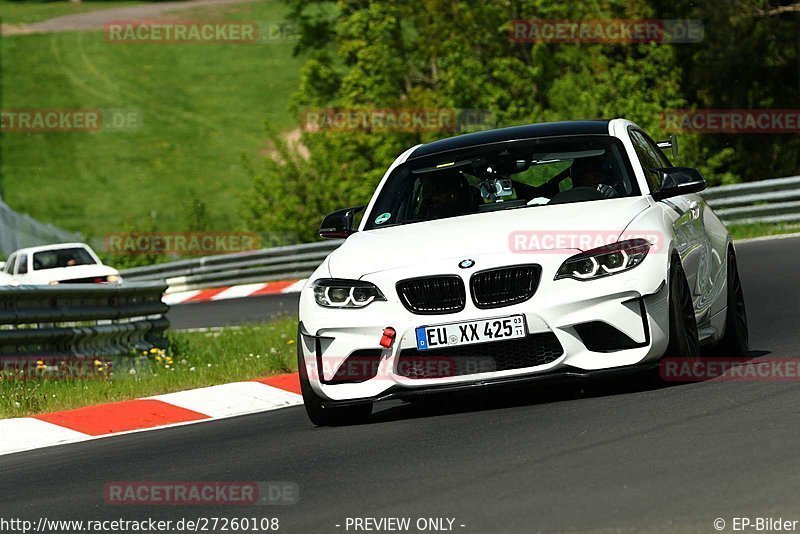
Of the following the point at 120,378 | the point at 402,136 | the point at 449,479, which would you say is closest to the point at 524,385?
the point at 449,479

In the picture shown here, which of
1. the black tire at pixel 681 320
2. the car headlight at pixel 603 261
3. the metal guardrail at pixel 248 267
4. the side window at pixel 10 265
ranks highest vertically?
the car headlight at pixel 603 261

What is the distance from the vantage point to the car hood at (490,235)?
809 centimetres

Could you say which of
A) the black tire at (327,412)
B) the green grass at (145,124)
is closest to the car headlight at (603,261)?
the black tire at (327,412)

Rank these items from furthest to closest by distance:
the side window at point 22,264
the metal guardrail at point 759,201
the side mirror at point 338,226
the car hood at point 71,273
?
the side window at point 22,264 < the car hood at point 71,273 < the metal guardrail at point 759,201 < the side mirror at point 338,226

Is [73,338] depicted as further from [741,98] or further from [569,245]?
[741,98]

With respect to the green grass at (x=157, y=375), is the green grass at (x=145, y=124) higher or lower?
lower

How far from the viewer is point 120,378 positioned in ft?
40.8

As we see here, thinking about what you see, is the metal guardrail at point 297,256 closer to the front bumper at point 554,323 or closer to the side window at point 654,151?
the side window at point 654,151

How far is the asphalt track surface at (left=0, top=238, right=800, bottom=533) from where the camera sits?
5375 millimetres

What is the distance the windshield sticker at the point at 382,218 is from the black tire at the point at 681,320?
1916 millimetres

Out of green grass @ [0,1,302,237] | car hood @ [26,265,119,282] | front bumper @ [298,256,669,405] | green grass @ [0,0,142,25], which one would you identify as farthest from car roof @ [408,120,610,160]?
green grass @ [0,0,142,25]

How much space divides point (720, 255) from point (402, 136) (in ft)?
125

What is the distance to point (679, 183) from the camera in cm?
882

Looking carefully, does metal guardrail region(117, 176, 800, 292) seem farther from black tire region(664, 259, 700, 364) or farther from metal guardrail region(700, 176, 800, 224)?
black tire region(664, 259, 700, 364)
